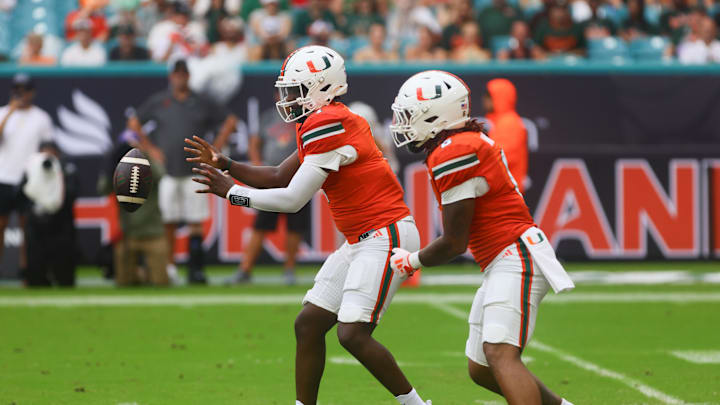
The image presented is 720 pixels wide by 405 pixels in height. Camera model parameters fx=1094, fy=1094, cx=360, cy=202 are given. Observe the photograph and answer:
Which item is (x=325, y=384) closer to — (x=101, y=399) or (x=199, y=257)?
(x=101, y=399)

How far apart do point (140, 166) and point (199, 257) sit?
6323 mm

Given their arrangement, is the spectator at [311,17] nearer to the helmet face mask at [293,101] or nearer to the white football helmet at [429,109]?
the helmet face mask at [293,101]

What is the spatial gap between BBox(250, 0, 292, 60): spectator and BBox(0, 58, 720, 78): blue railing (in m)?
0.63

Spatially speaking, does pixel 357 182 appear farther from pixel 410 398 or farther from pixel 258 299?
pixel 258 299

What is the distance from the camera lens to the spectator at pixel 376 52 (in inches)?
567

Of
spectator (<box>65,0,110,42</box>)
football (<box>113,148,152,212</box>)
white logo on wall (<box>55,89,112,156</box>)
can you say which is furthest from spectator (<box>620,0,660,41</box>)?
football (<box>113,148,152,212</box>)

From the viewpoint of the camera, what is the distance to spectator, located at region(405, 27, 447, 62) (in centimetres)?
1448

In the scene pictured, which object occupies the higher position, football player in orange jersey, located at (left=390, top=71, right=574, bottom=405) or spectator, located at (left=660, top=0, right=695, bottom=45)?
spectator, located at (left=660, top=0, right=695, bottom=45)

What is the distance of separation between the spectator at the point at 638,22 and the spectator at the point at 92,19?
758cm

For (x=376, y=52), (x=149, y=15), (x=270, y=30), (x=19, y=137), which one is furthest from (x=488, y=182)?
(x=149, y=15)

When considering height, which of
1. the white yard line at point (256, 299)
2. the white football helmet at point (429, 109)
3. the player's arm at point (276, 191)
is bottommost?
the white yard line at point (256, 299)

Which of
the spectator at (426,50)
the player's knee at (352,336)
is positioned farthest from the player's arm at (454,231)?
the spectator at (426,50)

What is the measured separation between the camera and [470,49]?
1448 cm

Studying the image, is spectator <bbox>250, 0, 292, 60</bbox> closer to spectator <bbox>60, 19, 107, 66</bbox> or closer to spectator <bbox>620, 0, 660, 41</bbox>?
spectator <bbox>60, 19, 107, 66</bbox>
